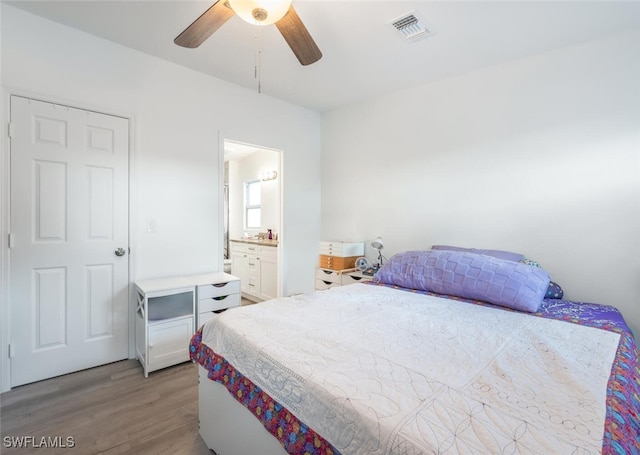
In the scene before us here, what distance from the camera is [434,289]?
2.19 meters

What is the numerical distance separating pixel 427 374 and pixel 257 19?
72.4 inches

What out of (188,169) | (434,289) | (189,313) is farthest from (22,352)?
(434,289)

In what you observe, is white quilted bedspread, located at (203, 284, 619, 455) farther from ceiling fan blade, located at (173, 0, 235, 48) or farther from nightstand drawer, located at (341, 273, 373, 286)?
ceiling fan blade, located at (173, 0, 235, 48)

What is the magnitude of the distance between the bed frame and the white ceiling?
2.33 meters

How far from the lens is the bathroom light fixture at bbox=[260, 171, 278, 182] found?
4702 mm

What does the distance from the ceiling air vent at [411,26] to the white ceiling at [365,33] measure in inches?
1.6

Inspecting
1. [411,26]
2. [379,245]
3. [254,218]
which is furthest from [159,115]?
[254,218]

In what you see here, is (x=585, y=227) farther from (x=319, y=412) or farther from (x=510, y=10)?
(x=319, y=412)

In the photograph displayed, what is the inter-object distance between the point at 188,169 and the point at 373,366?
2.60 m

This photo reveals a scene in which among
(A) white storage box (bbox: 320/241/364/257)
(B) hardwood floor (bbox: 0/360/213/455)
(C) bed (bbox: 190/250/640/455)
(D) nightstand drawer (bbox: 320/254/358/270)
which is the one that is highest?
(A) white storage box (bbox: 320/241/364/257)

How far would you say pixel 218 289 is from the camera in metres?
2.72

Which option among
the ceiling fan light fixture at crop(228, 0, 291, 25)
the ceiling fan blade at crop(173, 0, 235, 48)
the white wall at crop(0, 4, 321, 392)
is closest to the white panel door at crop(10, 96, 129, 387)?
the white wall at crop(0, 4, 321, 392)

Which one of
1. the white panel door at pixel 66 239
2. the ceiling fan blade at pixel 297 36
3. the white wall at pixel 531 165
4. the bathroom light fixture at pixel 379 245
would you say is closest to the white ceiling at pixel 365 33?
the white wall at pixel 531 165

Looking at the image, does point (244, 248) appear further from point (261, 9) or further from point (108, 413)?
point (261, 9)
